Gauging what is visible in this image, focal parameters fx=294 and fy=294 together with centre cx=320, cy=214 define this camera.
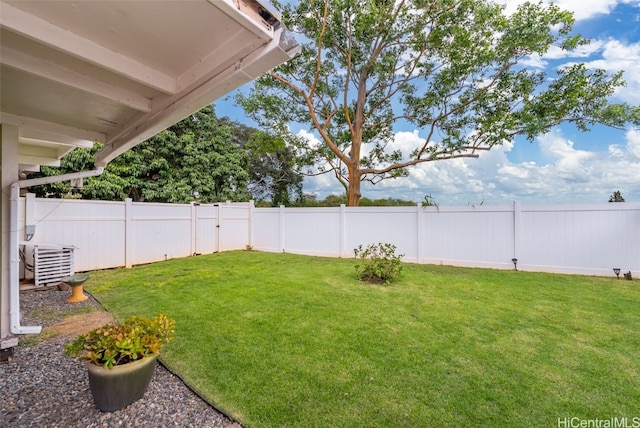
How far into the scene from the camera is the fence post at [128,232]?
6855mm

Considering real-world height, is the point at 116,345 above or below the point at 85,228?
below

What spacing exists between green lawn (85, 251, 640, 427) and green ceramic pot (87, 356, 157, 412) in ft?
1.38

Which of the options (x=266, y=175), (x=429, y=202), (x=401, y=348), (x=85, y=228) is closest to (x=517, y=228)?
(x=429, y=202)

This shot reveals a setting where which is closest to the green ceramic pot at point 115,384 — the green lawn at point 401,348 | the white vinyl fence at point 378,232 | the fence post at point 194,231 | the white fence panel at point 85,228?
the green lawn at point 401,348

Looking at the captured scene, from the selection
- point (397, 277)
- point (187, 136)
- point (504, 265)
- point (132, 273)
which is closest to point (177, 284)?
point (132, 273)

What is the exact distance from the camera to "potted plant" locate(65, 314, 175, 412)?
1.85m

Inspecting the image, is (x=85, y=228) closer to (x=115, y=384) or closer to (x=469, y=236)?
(x=115, y=384)

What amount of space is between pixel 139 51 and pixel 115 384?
201 cm

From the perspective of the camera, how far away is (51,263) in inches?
196

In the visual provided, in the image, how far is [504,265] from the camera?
21.3 ft

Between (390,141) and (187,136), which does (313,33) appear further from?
(187,136)

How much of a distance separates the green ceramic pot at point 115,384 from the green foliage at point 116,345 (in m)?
0.04

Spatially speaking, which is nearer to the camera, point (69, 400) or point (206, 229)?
point (69, 400)

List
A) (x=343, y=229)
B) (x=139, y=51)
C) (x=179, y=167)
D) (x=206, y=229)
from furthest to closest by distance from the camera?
(x=179, y=167), (x=206, y=229), (x=343, y=229), (x=139, y=51)
